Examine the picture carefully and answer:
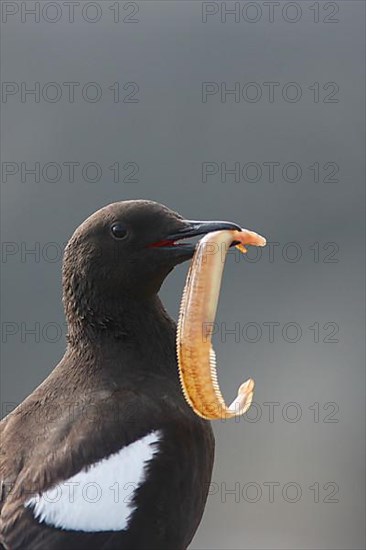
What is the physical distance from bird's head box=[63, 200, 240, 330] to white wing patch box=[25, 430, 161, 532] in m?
0.20

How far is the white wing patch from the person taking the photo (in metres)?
1.24

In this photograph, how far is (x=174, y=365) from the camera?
4.58 ft

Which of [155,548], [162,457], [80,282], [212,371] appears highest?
[80,282]

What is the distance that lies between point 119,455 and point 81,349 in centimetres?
17

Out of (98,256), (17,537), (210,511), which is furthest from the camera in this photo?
(210,511)

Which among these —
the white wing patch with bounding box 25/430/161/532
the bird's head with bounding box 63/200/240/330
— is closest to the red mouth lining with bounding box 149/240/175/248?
the bird's head with bounding box 63/200/240/330

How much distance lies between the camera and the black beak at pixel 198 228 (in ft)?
4.33

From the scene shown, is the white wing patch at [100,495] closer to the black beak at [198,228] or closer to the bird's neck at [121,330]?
the bird's neck at [121,330]

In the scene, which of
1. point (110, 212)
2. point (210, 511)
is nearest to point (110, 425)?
point (110, 212)

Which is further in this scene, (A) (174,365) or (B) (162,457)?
(A) (174,365)

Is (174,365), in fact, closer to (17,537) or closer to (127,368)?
(127,368)

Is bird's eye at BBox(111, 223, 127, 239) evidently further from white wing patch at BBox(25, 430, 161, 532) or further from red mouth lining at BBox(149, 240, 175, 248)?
white wing patch at BBox(25, 430, 161, 532)

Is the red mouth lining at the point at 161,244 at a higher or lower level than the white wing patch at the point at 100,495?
higher

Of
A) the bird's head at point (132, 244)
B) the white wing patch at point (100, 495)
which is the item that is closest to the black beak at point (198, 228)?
the bird's head at point (132, 244)
